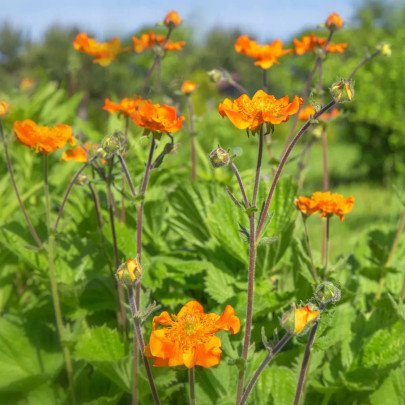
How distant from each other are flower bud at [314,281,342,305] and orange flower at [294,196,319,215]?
0.46m

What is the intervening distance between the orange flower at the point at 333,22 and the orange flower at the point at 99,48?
56cm

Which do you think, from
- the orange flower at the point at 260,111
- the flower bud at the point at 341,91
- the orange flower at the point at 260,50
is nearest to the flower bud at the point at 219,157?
the orange flower at the point at 260,111

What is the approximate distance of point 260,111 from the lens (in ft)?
3.23

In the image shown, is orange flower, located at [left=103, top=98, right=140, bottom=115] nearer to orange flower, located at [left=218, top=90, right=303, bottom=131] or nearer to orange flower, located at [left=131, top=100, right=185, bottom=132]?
orange flower, located at [left=131, top=100, right=185, bottom=132]

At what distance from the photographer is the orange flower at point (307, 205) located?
1.39m

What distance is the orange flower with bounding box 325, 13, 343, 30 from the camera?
5.50 ft

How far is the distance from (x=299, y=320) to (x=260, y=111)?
1.07 ft

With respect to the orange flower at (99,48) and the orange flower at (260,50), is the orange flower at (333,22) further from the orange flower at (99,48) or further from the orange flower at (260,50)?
the orange flower at (99,48)

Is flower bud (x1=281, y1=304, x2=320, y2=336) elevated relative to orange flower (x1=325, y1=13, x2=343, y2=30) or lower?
lower

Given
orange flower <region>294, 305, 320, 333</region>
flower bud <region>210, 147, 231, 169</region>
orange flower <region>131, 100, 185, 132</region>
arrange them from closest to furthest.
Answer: orange flower <region>294, 305, 320, 333</region> < flower bud <region>210, 147, 231, 169</region> < orange flower <region>131, 100, 185, 132</region>

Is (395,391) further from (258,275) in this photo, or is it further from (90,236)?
(90,236)

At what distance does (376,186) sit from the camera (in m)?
6.86

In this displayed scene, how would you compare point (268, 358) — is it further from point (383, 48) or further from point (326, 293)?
point (383, 48)

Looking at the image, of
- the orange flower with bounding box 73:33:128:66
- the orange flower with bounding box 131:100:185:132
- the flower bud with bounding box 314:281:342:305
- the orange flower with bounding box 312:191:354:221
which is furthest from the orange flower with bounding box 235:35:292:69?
the flower bud with bounding box 314:281:342:305
